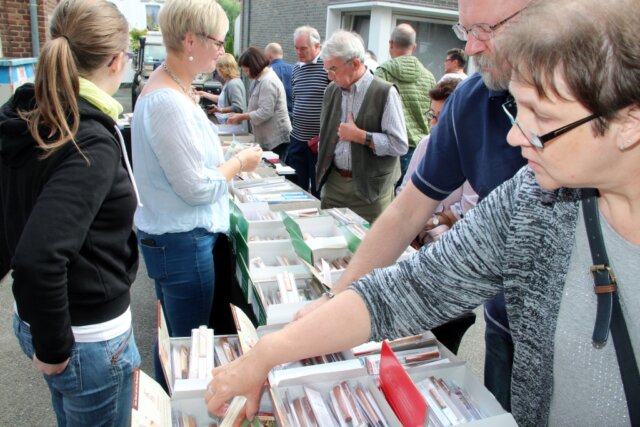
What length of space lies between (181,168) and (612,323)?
1.53 meters

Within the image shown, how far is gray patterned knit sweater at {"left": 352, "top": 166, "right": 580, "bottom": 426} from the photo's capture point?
0.97 m

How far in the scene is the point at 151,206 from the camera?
2.04 meters

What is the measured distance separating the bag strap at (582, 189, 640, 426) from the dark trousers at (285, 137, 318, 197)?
417 cm

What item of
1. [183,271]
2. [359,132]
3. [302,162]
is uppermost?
[359,132]

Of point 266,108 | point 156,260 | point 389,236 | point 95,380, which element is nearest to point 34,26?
point 266,108

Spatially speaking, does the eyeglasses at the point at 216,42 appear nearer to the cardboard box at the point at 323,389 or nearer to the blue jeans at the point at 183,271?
the blue jeans at the point at 183,271

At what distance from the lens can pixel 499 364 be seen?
158 centimetres

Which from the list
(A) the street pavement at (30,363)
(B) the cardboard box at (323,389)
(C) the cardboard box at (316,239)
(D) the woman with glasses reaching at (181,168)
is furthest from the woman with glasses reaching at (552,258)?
(A) the street pavement at (30,363)

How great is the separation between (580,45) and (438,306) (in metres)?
0.62

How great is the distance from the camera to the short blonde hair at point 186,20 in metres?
1.99

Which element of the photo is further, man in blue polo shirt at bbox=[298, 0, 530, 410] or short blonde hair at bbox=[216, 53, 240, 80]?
short blonde hair at bbox=[216, 53, 240, 80]

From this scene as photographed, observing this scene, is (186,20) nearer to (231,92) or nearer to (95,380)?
(95,380)

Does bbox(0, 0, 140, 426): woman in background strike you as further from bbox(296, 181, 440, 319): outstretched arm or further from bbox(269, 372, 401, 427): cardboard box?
bbox(296, 181, 440, 319): outstretched arm

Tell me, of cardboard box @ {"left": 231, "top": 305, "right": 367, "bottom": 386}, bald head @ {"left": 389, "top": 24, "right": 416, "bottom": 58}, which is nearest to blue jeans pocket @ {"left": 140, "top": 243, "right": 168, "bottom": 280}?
cardboard box @ {"left": 231, "top": 305, "right": 367, "bottom": 386}
